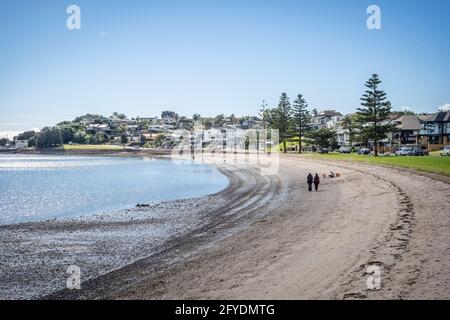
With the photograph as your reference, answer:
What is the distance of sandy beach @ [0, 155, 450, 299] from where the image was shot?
10547 mm

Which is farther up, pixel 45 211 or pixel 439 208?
pixel 439 208

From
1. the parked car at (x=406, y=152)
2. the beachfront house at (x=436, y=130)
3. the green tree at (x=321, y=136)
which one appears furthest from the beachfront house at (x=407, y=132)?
Result: the parked car at (x=406, y=152)

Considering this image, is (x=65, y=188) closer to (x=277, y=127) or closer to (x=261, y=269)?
(x=261, y=269)

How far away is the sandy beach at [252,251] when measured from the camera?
10547mm

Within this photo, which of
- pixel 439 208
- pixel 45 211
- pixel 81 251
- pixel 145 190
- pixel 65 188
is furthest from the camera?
pixel 65 188

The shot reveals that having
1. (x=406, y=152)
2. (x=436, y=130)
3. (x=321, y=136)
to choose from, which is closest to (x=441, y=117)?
(x=436, y=130)

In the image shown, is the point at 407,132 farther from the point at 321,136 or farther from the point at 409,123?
the point at 321,136

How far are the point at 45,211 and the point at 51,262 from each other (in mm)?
17539

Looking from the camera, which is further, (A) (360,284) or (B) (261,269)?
(B) (261,269)

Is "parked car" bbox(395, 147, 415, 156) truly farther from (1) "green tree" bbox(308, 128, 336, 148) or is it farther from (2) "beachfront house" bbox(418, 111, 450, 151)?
(2) "beachfront house" bbox(418, 111, 450, 151)

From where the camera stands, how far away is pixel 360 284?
32.6 feet

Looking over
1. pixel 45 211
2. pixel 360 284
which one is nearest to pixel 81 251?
pixel 360 284

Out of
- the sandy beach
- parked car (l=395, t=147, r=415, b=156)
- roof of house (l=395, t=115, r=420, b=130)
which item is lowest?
the sandy beach

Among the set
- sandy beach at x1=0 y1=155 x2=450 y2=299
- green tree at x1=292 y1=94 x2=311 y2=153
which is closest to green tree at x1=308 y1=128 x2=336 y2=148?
green tree at x1=292 y1=94 x2=311 y2=153
